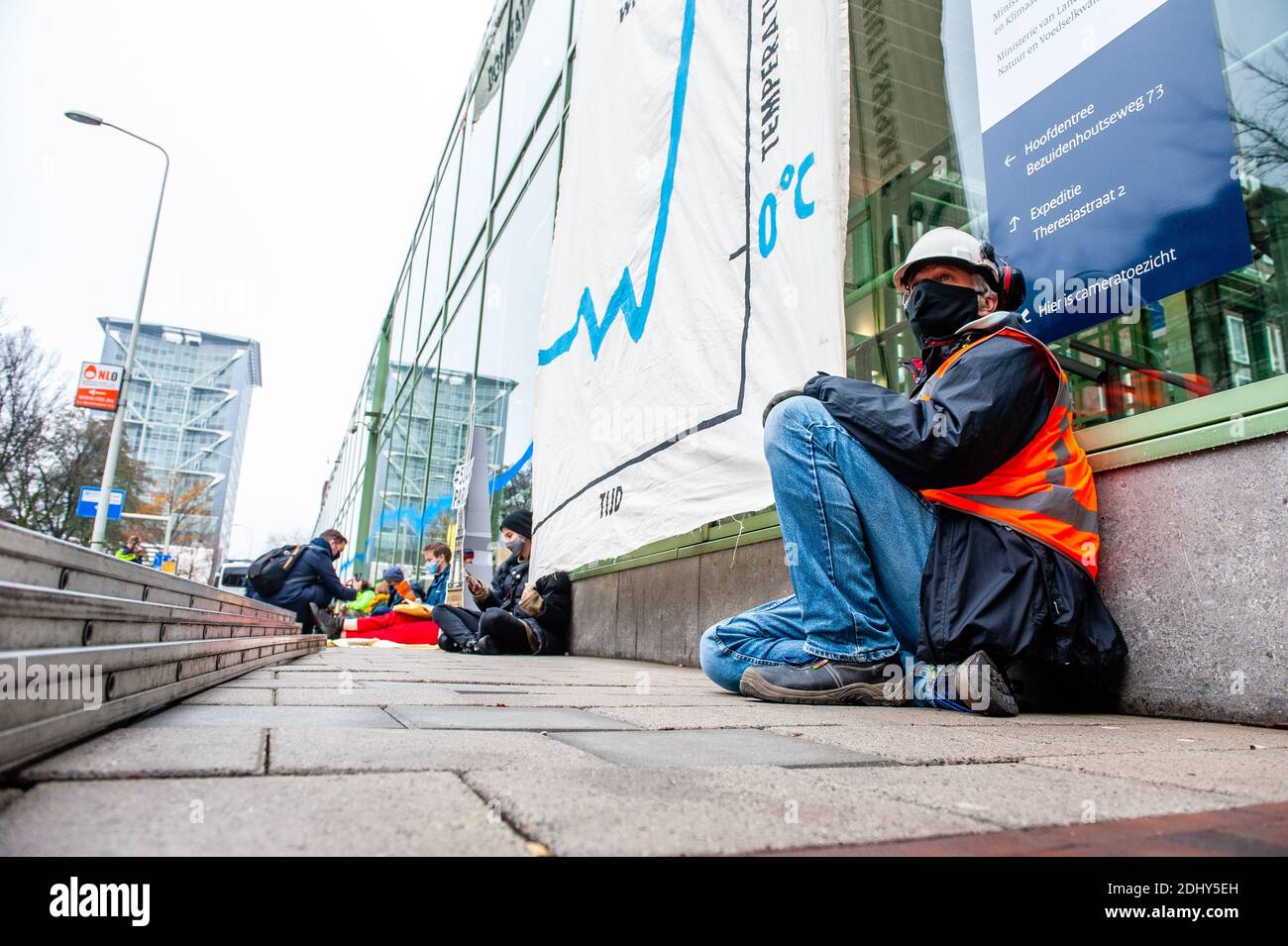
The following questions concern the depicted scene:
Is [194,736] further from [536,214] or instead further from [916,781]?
[536,214]

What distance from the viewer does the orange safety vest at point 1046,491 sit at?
5.98ft

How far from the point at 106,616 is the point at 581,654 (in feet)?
15.0

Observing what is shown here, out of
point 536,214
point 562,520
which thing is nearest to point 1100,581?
point 562,520

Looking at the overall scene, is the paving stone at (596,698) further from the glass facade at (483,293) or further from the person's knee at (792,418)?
the glass facade at (483,293)

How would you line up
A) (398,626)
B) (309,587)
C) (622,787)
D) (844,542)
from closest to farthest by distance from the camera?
(622,787) → (844,542) → (309,587) → (398,626)

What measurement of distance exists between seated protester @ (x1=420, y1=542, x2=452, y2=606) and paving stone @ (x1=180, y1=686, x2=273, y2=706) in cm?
653

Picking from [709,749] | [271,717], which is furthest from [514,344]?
[709,749]

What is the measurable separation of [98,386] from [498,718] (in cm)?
1764

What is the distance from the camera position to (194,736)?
1.04m

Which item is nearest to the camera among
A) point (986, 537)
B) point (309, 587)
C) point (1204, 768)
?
point (1204, 768)

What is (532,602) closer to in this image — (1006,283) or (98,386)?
(1006,283)

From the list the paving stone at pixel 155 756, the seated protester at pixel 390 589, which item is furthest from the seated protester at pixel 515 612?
the paving stone at pixel 155 756

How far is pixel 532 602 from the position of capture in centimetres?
538

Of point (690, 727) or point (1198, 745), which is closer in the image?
point (1198, 745)
